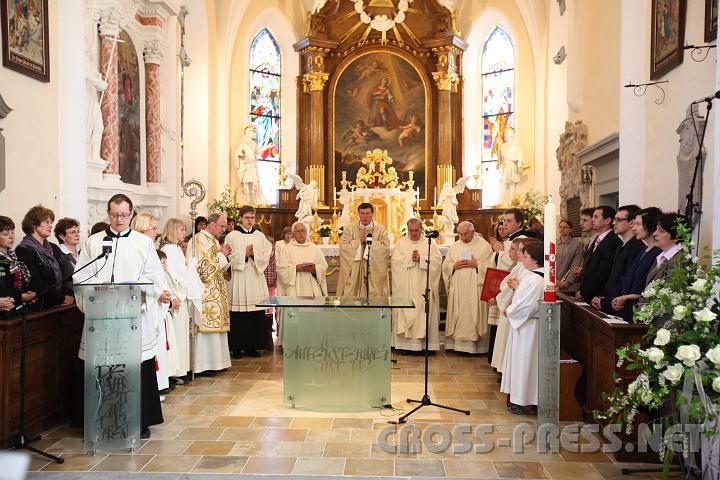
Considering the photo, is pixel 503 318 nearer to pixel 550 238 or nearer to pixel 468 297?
pixel 468 297

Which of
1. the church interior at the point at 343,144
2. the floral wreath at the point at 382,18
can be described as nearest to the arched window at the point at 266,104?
the church interior at the point at 343,144

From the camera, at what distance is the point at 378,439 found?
5121 mm

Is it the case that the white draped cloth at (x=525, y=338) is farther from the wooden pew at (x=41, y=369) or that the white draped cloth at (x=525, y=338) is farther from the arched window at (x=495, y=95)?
the arched window at (x=495, y=95)

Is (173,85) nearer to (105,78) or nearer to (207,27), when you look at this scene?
(105,78)

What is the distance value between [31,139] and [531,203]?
11.3 metres

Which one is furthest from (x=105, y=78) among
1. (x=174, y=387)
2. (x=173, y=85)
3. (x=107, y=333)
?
(x=107, y=333)

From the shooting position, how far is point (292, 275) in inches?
345

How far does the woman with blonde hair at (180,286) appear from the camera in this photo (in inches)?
262

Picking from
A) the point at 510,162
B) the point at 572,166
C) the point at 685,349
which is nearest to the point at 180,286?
the point at 685,349

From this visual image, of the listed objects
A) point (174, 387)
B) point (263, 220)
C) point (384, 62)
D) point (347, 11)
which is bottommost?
point (174, 387)

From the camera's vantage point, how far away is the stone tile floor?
4.45 m

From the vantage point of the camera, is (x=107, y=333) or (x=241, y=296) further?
(x=241, y=296)

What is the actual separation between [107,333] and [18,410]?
3.00 ft

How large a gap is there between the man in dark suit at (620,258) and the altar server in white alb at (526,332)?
22.1 inches
